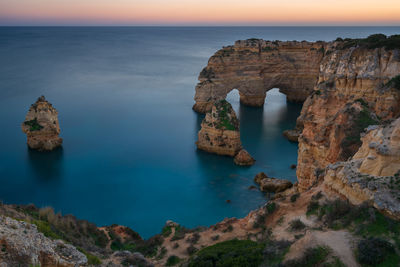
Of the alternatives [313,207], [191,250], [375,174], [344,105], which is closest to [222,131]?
[344,105]

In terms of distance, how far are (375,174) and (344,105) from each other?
7333mm

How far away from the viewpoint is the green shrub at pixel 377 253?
6938 mm

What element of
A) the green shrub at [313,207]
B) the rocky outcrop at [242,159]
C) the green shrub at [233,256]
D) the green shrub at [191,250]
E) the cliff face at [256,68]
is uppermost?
the cliff face at [256,68]

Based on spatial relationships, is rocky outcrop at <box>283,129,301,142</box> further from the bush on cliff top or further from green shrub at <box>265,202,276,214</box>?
green shrub at <box>265,202,276,214</box>

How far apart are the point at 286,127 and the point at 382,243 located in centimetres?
3211

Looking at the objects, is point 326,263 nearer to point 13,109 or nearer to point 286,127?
point 286,127

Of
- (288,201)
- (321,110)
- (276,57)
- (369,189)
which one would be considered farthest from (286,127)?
(369,189)

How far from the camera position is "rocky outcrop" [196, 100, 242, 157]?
89.8ft

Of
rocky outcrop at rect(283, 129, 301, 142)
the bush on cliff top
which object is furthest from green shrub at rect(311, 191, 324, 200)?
rocky outcrop at rect(283, 129, 301, 142)

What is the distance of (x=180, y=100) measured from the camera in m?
50.5

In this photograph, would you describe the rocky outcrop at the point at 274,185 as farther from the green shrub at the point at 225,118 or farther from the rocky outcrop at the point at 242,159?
the green shrub at the point at 225,118

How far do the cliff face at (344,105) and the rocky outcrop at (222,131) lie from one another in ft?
29.4

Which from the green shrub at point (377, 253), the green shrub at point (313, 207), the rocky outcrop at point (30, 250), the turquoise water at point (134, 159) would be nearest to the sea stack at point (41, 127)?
the turquoise water at point (134, 159)

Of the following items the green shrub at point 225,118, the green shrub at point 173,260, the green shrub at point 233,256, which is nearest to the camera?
the green shrub at point 233,256
